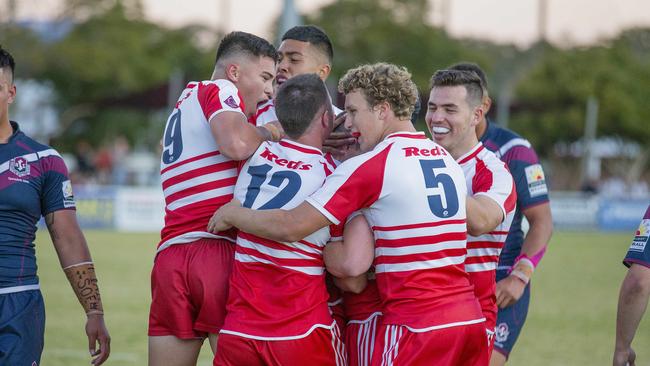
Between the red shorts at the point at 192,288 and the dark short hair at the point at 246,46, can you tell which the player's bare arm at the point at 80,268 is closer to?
the red shorts at the point at 192,288

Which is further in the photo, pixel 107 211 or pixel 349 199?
pixel 107 211

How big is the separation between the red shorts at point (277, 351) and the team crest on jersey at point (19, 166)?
4.47ft

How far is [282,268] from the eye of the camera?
15.1ft

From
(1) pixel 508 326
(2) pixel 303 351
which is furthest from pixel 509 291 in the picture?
(2) pixel 303 351

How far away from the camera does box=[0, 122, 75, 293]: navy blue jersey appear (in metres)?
4.84

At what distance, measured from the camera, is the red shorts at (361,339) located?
4.74 metres

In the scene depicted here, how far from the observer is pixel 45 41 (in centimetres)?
4616

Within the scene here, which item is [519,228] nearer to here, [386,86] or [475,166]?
[475,166]

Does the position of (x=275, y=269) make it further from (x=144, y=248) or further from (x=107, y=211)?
(x=107, y=211)

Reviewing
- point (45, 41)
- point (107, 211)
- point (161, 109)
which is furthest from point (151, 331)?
point (45, 41)

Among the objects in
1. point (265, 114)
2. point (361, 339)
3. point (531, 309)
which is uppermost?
point (265, 114)

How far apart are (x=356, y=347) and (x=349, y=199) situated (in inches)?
33.7

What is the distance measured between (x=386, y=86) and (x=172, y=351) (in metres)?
1.86

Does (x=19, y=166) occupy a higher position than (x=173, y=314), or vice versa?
(x=19, y=166)
